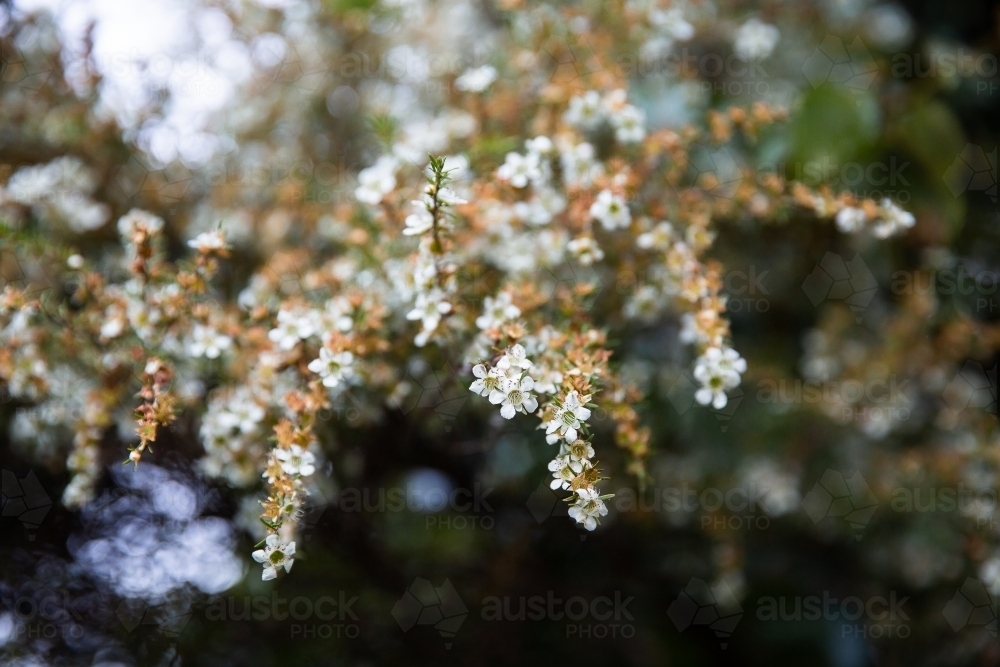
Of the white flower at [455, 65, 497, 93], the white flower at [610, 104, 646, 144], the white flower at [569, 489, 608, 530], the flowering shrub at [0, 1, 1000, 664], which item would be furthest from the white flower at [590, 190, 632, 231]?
the white flower at [569, 489, 608, 530]

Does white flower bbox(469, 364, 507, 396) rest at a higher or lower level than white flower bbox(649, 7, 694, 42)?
lower

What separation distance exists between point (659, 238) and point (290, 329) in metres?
0.47

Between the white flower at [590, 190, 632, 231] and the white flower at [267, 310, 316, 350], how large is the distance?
362 millimetres

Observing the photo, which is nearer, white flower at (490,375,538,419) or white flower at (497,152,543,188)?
white flower at (490,375,538,419)

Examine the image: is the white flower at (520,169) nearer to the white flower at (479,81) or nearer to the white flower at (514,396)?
the white flower at (479,81)

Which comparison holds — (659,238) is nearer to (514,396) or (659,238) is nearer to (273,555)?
(514,396)

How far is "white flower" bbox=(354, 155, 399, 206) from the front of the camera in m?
0.92

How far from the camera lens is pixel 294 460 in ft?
2.47

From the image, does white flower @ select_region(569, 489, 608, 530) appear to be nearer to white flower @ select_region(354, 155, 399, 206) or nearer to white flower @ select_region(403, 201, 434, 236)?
white flower @ select_region(403, 201, 434, 236)

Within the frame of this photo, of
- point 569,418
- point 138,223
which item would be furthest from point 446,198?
point 138,223

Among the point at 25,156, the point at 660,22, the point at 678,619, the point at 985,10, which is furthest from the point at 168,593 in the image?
the point at 985,10

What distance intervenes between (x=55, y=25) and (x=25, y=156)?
232 millimetres

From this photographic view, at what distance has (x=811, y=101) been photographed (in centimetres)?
112

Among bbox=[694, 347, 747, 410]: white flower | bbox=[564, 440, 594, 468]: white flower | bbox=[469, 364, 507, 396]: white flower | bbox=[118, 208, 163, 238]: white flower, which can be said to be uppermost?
bbox=[118, 208, 163, 238]: white flower
